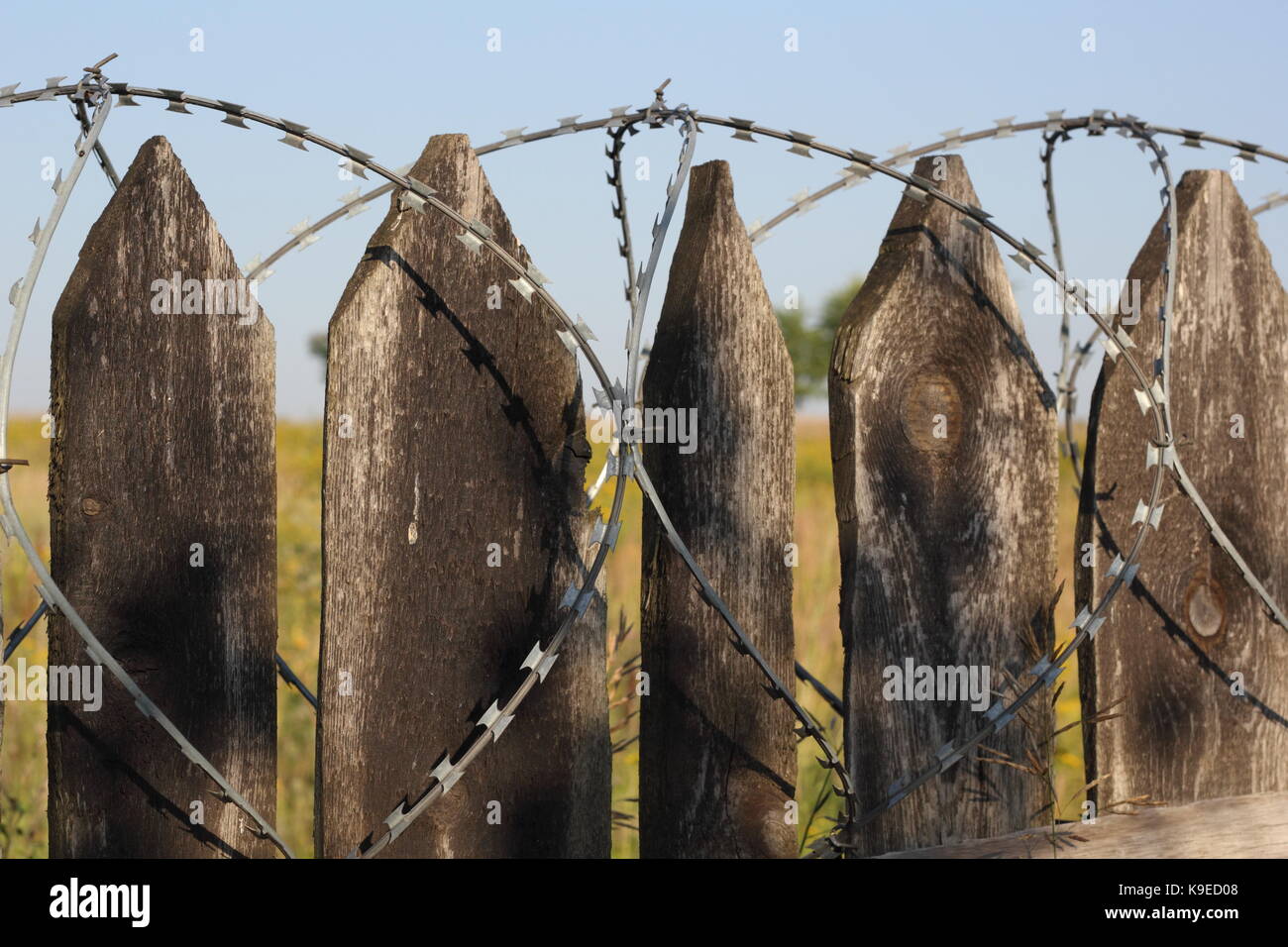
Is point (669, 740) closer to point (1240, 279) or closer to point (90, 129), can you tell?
point (90, 129)

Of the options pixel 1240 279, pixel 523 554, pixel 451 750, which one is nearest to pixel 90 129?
pixel 523 554

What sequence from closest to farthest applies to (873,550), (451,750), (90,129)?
(90,129)
(451,750)
(873,550)

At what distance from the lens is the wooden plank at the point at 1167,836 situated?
7.72 feet

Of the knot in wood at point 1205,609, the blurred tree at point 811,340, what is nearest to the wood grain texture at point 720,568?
the knot in wood at point 1205,609

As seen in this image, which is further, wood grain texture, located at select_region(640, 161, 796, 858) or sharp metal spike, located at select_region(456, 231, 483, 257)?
wood grain texture, located at select_region(640, 161, 796, 858)

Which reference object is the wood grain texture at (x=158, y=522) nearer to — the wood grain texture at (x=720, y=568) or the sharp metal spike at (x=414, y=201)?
the sharp metal spike at (x=414, y=201)

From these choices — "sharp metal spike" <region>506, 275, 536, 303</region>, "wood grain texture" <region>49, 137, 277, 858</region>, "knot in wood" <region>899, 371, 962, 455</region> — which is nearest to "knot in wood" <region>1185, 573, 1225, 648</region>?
"knot in wood" <region>899, 371, 962, 455</region>

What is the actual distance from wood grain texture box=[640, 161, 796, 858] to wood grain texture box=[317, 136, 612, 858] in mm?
146

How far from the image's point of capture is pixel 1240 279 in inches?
105

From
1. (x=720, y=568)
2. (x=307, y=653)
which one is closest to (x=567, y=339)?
(x=720, y=568)

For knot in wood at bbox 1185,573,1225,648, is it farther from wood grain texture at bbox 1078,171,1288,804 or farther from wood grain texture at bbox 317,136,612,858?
wood grain texture at bbox 317,136,612,858

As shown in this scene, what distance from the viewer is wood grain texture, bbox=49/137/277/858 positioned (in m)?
2.03

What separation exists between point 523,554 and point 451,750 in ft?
1.21

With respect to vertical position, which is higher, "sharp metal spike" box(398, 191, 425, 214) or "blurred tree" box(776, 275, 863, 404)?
"blurred tree" box(776, 275, 863, 404)
